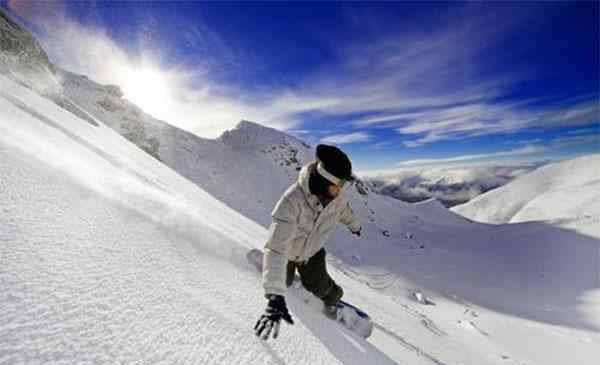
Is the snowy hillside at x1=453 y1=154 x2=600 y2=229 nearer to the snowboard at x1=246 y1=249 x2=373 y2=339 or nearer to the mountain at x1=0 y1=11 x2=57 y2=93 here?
the snowboard at x1=246 y1=249 x2=373 y2=339

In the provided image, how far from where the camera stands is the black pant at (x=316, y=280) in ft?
7.63

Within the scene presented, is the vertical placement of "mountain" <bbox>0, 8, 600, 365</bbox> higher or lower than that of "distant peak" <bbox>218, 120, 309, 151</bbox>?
lower

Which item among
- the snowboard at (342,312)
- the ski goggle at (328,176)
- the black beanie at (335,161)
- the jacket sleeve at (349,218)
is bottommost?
the snowboard at (342,312)

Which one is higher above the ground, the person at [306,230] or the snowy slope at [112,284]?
the person at [306,230]

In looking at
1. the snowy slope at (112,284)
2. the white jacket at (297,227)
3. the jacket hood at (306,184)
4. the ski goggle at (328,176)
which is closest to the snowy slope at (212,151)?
the white jacket at (297,227)

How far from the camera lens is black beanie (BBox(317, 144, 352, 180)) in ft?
6.06

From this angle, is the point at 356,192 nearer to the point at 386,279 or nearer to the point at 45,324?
the point at 386,279

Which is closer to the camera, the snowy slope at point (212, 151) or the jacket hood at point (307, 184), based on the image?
the jacket hood at point (307, 184)

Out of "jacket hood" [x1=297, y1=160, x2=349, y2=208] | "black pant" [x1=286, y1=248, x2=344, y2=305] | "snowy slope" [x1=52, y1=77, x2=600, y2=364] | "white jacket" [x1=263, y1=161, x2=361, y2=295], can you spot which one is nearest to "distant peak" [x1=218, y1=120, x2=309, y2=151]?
"snowy slope" [x1=52, y1=77, x2=600, y2=364]

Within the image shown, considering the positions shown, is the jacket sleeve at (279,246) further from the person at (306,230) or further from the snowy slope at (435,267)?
the snowy slope at (435,267)

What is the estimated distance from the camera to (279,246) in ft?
5.72

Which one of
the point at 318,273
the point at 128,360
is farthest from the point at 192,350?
the point at 318,273

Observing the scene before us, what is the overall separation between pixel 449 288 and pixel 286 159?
16.3 metres

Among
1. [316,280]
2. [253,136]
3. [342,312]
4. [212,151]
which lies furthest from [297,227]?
[253,136]
